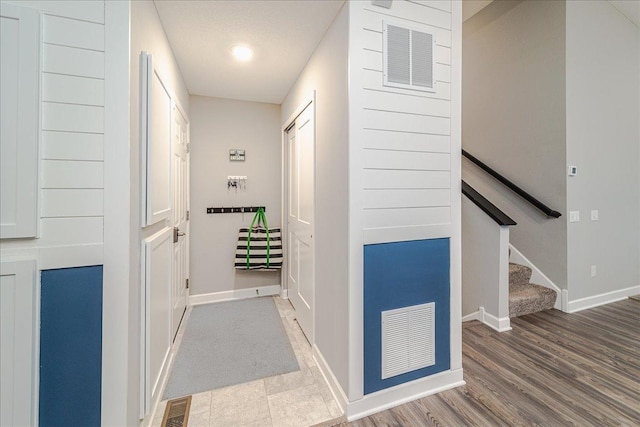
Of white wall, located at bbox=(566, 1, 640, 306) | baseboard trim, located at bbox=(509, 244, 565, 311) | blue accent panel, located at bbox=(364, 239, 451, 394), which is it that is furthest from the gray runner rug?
white wall, located at bbox=(566, 1, 640, 306)

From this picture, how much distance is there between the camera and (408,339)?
172cm

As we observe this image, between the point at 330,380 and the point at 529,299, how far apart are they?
7.78 ft

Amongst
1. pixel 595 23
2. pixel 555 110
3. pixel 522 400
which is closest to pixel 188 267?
pixel 522 400

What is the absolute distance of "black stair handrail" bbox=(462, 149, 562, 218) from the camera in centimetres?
294

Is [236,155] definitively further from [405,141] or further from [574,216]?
[574,216]

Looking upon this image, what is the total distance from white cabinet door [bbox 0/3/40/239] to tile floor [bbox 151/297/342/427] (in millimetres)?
1314

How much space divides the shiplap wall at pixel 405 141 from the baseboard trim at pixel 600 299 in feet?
7.70

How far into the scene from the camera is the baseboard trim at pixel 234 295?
3262 millimetres

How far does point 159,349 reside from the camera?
1775 mm

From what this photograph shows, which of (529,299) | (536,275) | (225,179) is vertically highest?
(225,179)

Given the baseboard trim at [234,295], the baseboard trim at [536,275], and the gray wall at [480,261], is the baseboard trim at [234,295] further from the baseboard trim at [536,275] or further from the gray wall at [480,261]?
the baseboard trim at [536,275]

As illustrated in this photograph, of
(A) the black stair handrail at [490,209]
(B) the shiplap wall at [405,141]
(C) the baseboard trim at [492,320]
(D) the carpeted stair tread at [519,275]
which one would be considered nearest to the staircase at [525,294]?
(D) the carpeted stair tread at [519,275]

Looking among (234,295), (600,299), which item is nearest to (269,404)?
(234,295)

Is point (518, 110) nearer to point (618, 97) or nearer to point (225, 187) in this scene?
point (618, 97)
